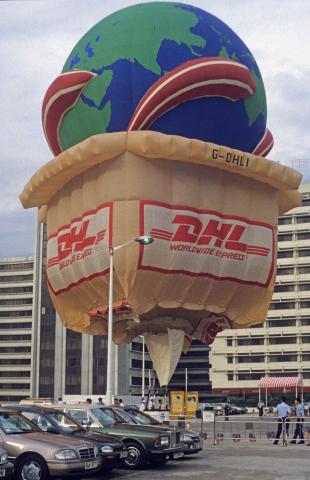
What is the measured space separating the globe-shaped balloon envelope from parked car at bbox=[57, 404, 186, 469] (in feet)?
28.7

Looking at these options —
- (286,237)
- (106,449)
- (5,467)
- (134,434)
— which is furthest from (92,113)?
(286,237)

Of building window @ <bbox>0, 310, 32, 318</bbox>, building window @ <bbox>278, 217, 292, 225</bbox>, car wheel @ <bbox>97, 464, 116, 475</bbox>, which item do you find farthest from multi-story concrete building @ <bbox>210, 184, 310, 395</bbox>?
car wheel @ <bbox>97, 464, 116, 475</bbox>

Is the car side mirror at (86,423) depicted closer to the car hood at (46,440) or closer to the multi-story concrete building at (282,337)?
the car hood at (46,440)

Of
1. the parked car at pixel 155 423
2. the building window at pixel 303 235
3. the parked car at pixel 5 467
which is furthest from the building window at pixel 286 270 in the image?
the parked car at pixel 5 467

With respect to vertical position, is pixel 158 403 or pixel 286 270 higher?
pixel 286 270

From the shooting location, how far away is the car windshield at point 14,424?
17.0 m

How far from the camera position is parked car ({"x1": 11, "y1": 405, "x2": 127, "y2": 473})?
18.0 meters

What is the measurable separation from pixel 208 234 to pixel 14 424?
574 inches

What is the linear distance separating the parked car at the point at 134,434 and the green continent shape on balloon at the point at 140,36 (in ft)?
49.2

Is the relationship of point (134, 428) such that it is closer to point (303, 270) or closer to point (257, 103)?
point (257, 103)

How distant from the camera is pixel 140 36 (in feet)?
100.0

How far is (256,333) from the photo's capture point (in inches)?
4370

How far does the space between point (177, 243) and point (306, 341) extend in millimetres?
83234

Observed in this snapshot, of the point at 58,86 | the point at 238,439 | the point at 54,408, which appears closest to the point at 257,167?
the point at 58,86
